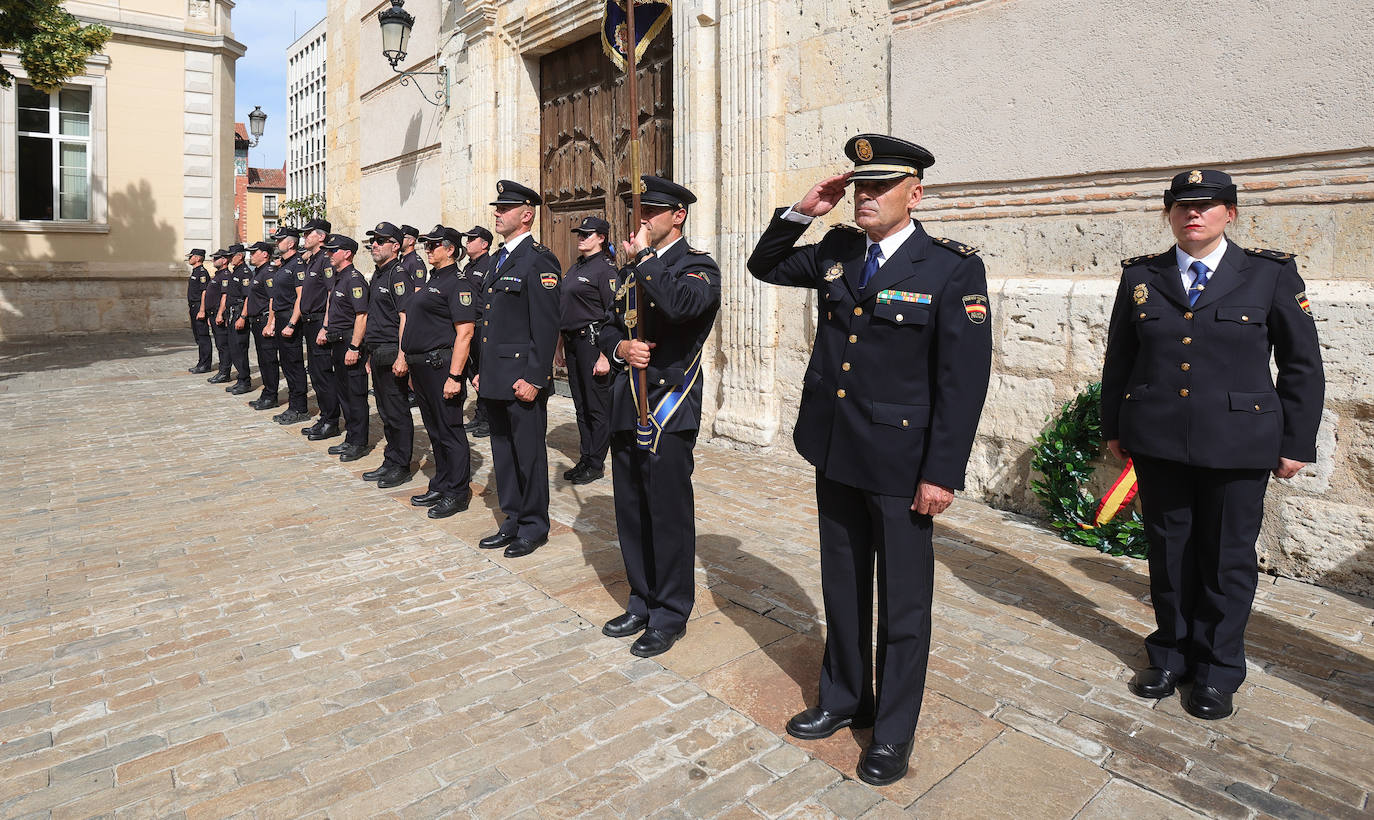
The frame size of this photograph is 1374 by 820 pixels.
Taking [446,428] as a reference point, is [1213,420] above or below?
above

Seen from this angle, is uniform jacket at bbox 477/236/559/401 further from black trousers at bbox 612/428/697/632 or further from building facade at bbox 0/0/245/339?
building facade at bbox 0/0/245/339

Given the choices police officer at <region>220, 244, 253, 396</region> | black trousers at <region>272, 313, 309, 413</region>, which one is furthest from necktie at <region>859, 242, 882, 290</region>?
police officer at <region>220, 244, 253, 396</region>

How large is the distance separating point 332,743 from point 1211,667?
3.09 metres

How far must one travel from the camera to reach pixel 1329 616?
157 inches

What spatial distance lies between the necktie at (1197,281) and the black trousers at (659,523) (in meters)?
1.96

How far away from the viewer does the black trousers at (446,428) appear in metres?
5.82

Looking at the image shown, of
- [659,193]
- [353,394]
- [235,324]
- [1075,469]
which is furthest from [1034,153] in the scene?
[235,324]

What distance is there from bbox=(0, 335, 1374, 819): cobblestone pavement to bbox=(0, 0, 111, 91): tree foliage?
889 cm

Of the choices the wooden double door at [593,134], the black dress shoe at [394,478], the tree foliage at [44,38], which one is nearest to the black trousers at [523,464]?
the black dress shoe at [394,478]

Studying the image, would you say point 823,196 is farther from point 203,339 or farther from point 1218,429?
point 203,339

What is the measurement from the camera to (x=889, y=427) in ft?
8.70

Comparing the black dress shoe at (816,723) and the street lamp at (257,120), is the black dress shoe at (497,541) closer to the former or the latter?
the black dress shoe at (816,723)

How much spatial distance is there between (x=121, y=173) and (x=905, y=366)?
2124 centimetres

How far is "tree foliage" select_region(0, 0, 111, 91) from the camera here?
1134cm
